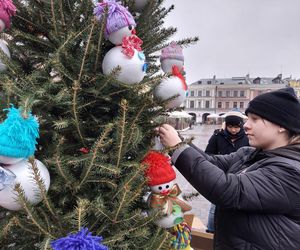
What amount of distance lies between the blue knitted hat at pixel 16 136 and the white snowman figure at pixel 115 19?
0.47m

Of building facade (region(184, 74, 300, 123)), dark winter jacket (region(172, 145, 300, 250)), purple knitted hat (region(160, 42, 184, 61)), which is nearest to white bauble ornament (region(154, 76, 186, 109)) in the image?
purple knitted hat (region(160, 42, 184, 61))

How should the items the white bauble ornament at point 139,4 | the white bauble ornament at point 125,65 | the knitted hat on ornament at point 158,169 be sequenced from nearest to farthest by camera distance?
the white bauble ornament at point 125,65
the knitted hat on ornament at point 158,169
the white bauble ornament at point 139,4

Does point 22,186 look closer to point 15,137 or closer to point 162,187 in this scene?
point 15,137

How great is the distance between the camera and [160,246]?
1043mm

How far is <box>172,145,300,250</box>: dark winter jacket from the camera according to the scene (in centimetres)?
115

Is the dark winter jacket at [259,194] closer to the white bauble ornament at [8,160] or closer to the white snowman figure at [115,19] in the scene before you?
the white snowman figure at [115,19]

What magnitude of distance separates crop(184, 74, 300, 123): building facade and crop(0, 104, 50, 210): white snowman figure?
57.1m

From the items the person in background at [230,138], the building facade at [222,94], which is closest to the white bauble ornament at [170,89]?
the person in background at [230,138]

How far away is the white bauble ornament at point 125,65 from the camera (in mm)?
1091

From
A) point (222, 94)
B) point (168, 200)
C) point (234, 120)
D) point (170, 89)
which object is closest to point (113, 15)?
point (170, 89)

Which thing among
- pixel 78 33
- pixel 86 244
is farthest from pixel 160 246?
pixel 78 33

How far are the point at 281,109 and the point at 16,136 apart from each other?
1.03m

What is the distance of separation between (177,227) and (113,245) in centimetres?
52

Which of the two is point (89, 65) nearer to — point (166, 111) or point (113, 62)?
point (113, 62)
